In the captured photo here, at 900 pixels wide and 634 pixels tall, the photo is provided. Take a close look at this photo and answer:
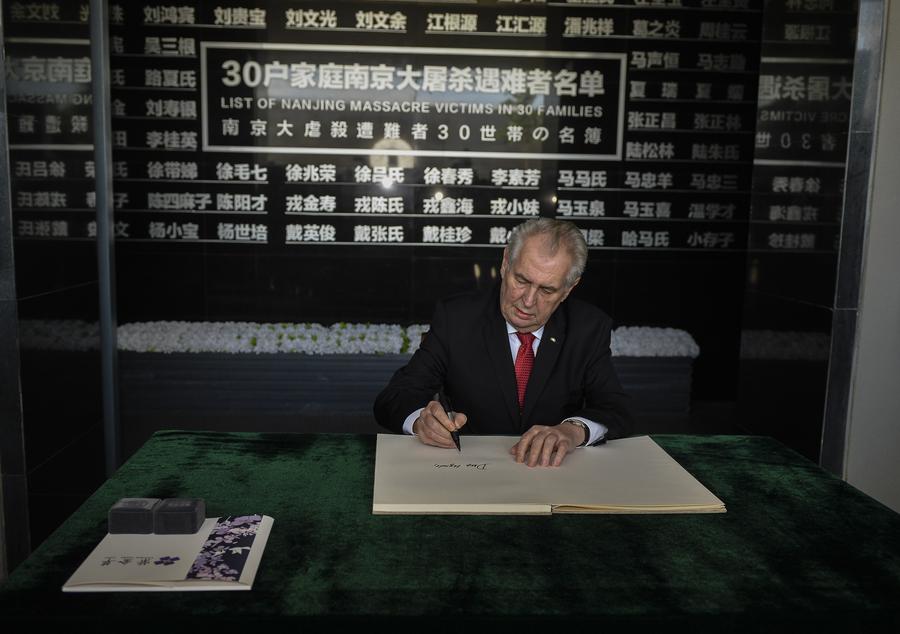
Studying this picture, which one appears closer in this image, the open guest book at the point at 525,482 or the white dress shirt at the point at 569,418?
the open guest book at the point at 525,482

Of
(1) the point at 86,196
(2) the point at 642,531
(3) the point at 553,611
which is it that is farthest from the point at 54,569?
(1) the point at 86,196

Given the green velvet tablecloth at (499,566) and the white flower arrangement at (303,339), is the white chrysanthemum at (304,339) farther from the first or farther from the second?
the green velvet tablecloth at (499,566)

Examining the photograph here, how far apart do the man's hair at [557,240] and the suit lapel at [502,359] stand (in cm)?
24

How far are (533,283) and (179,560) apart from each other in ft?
4.10

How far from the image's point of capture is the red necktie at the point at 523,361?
236 centimetres

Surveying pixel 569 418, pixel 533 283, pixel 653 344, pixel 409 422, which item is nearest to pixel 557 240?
pixel 533 283

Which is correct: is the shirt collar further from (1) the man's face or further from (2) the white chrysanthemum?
(2) the white chrysanthemum

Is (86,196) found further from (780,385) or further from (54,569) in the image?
(780,385)

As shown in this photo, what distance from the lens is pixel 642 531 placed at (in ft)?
4.50

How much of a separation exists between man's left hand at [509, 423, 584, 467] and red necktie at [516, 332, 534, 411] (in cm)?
60

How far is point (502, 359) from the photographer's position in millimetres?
2332

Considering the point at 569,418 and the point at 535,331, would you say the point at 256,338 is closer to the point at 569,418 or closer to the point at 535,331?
the point at 535,331

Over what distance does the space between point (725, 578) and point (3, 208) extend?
2484mm

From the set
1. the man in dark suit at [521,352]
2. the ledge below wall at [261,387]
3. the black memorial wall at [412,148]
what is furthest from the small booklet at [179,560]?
the black memorial wall at [412,148]
